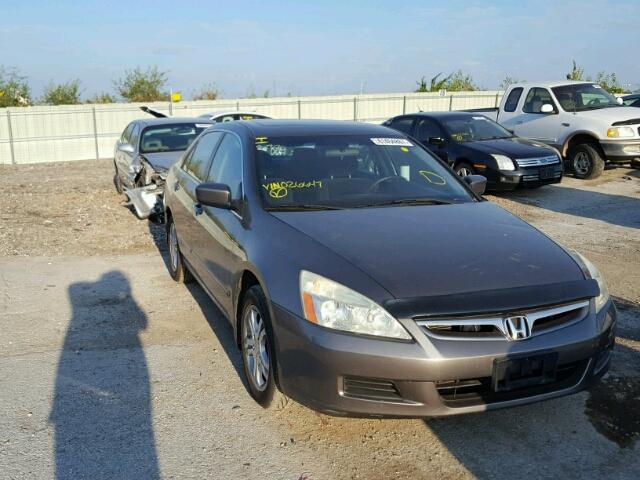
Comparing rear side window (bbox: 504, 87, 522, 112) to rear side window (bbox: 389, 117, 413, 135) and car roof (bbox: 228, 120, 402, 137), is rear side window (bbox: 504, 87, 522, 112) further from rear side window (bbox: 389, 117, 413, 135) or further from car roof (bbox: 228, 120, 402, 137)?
car roof (bbox: 228, 120, 402, 137)

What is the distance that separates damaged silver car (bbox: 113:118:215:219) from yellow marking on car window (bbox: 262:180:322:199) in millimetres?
4595

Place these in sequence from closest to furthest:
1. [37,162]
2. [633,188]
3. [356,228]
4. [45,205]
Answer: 1. [356,228]
2. [45,205]
3. [633,188]
4. [37,162]

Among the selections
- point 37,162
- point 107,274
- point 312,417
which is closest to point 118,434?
point 312,417

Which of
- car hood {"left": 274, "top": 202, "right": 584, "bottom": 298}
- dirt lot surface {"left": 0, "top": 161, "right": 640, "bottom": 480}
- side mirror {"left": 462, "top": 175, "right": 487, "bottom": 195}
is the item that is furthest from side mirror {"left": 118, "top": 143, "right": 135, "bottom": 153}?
car hood {"left": 274, "top": 202, "right": 584, "bottom": 298}

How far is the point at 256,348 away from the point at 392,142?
7.00 feet

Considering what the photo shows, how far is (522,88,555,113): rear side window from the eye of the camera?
13.6 m

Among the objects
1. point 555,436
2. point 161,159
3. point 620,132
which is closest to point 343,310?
point 555,436

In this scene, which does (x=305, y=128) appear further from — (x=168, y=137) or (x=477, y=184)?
(x=168, y=137)

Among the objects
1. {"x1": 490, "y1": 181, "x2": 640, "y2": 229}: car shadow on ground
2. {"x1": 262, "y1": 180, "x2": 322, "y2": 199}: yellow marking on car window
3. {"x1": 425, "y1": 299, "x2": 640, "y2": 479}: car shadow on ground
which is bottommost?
{"x1": 425, "y1": 299, "x2": 640, "y2": 479}: car shadow on ground

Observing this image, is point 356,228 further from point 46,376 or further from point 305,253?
point 46,376

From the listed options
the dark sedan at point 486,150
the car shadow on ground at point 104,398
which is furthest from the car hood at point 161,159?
the dark sedan at point 486,150

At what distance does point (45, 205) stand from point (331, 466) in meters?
9.33

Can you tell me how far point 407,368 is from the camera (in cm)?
291

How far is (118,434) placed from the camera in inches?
136
